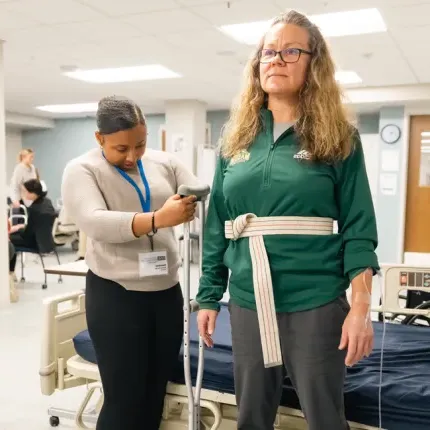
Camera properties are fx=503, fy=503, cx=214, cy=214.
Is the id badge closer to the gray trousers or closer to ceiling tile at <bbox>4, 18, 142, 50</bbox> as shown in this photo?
the gray trousers

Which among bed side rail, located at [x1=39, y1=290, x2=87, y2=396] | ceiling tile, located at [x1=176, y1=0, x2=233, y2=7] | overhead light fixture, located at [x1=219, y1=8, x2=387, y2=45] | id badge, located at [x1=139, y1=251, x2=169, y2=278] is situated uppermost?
overhead light fixture, located at [x1=219, y1=8, x2=387, y2=45]

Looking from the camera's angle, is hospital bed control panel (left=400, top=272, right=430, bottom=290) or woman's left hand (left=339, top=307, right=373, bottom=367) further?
hospital bed control panel (left=400, top=272, right=430, bottom=290)

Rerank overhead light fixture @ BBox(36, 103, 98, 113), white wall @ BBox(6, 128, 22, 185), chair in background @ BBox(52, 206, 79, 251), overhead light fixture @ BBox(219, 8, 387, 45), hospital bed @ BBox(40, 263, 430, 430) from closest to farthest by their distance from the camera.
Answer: hospital bed @ BBox(40, 263, 430, 430), overhead light fixture @ BBox(219, 8, 387, 45), chair in background @ BBox(52, 206, 79, 251), overhead light fixture @ BBox(36, 103, 98, 113), white wall @ BBox(6, 128, 22, 185)

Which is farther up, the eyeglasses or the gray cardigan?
the eyeglasses

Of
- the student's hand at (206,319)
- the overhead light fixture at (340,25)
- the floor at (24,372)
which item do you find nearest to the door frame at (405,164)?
A: the floor at (24,372)

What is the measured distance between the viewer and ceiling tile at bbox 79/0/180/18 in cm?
365

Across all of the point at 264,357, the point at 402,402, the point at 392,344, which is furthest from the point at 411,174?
the point at 264,357

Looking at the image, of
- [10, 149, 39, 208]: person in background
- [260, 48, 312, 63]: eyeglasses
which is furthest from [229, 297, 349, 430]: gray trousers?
[10, 149, 39, 208]: person in background

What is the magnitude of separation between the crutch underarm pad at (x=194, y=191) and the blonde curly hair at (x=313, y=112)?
4.6 inches

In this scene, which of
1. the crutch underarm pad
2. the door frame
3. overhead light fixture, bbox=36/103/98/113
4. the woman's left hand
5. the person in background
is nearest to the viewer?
the woman's left hand

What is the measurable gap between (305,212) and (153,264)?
56 centimetres

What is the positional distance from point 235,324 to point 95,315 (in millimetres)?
487

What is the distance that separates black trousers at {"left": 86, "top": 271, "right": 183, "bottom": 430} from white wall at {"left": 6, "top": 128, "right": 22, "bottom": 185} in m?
9.96

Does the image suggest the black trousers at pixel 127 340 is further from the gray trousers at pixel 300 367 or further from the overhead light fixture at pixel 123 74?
the overhead light fixture at pixel 123 74
